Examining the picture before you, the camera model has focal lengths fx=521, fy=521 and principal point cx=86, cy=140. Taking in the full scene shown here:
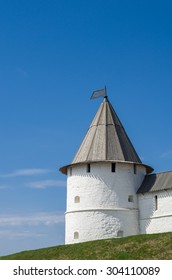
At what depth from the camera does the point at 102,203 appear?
3225 centimetres

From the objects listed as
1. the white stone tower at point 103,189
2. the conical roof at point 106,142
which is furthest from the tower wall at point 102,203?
the conical roof at point 106,142

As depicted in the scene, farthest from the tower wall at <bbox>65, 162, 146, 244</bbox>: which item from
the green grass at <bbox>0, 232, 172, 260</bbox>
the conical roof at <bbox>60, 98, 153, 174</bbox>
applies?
the green grass at <bbox>0, 232, 172, 260</bbox>

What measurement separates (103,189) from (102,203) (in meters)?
0.88

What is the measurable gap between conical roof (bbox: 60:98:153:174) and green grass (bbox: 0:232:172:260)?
699cm

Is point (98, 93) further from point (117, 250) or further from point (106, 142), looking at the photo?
point (117, 250)

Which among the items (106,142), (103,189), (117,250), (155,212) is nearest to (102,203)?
(103,189)

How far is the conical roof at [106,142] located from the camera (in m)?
33.2

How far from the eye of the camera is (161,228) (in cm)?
3120

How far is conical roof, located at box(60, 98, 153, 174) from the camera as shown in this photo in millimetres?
33219

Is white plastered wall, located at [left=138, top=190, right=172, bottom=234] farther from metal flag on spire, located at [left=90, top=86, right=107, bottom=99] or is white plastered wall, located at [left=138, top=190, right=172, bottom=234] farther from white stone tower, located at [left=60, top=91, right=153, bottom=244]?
metal flag on spire, located at [left=90, top=86, right=107, bottom=99]

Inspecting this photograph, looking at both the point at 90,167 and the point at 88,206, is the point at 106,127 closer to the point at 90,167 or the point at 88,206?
the point at 90,167

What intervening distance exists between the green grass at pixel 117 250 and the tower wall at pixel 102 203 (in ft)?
12.9
